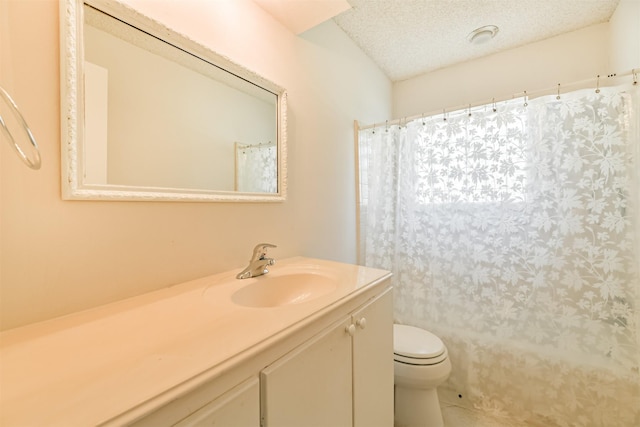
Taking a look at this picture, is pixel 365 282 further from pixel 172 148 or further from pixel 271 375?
pixel 172 148

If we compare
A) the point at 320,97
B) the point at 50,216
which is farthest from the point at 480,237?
the point at 50,216

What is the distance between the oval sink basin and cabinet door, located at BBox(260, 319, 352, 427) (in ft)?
0.78

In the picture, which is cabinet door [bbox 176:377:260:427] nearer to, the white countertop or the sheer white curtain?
the white countertop

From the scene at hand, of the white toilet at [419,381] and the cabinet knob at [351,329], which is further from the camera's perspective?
the white toilet at [419,381]

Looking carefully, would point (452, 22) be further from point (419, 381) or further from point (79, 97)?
point (419, 381)

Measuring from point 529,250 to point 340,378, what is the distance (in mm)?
1264

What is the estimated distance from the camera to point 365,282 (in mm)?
917

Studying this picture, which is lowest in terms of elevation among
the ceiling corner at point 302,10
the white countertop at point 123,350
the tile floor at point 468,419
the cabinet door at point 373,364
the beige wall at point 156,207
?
the tile floor at point 468,419

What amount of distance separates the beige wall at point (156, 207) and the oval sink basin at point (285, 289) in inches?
7.1

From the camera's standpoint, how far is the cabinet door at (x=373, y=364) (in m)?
0.83

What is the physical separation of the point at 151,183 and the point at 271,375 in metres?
0.71

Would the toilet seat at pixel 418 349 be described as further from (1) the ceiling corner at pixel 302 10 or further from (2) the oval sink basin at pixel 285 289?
(1) the ceiling corner at pixel 302 10

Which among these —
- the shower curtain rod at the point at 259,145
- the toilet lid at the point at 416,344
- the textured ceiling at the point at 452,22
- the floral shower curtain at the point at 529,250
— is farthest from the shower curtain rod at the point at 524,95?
the toilet lid at the point at 416,344

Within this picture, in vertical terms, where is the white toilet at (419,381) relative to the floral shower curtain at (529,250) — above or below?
below
